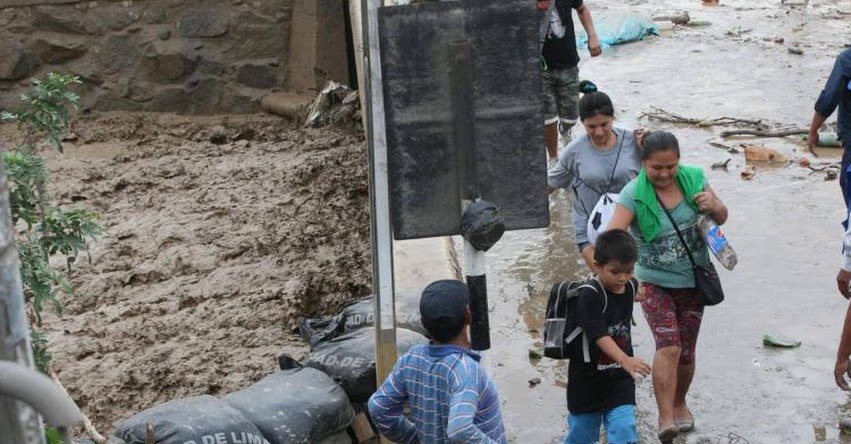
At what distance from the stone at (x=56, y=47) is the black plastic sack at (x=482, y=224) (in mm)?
6976

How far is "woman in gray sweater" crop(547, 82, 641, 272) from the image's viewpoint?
5844 mm

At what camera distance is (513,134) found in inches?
163

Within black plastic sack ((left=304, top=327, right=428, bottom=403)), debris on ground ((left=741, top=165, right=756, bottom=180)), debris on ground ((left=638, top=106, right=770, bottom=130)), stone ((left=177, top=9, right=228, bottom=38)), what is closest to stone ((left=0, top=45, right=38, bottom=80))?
stone ((left=177, top=9, right=228, bottom=38))

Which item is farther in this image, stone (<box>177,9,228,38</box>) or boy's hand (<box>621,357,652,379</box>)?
stone (<box>177,9,228,38</box>)

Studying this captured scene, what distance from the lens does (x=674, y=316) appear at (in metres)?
5.29

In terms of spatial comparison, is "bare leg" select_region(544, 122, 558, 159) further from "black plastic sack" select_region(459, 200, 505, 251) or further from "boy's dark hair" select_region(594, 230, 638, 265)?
"black plastic sack" select_region(459, 200, 505, 251)

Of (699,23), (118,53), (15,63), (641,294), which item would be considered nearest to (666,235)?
(641,294)

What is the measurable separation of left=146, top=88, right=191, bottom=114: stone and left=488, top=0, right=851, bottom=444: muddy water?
356 centimetres

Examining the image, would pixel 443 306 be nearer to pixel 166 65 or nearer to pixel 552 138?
pixel 552 138

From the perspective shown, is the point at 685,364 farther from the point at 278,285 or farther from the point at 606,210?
the point at 278,285

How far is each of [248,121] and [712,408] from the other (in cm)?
556

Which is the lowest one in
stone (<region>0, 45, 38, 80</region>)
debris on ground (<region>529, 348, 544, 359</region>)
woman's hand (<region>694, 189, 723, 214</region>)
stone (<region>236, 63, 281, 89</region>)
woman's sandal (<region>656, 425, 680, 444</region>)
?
woman's sandal (<region>656, 425, 680, 444</region>)

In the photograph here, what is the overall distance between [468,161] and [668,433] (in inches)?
67.5

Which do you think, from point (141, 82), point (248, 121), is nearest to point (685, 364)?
point (248, 121)
